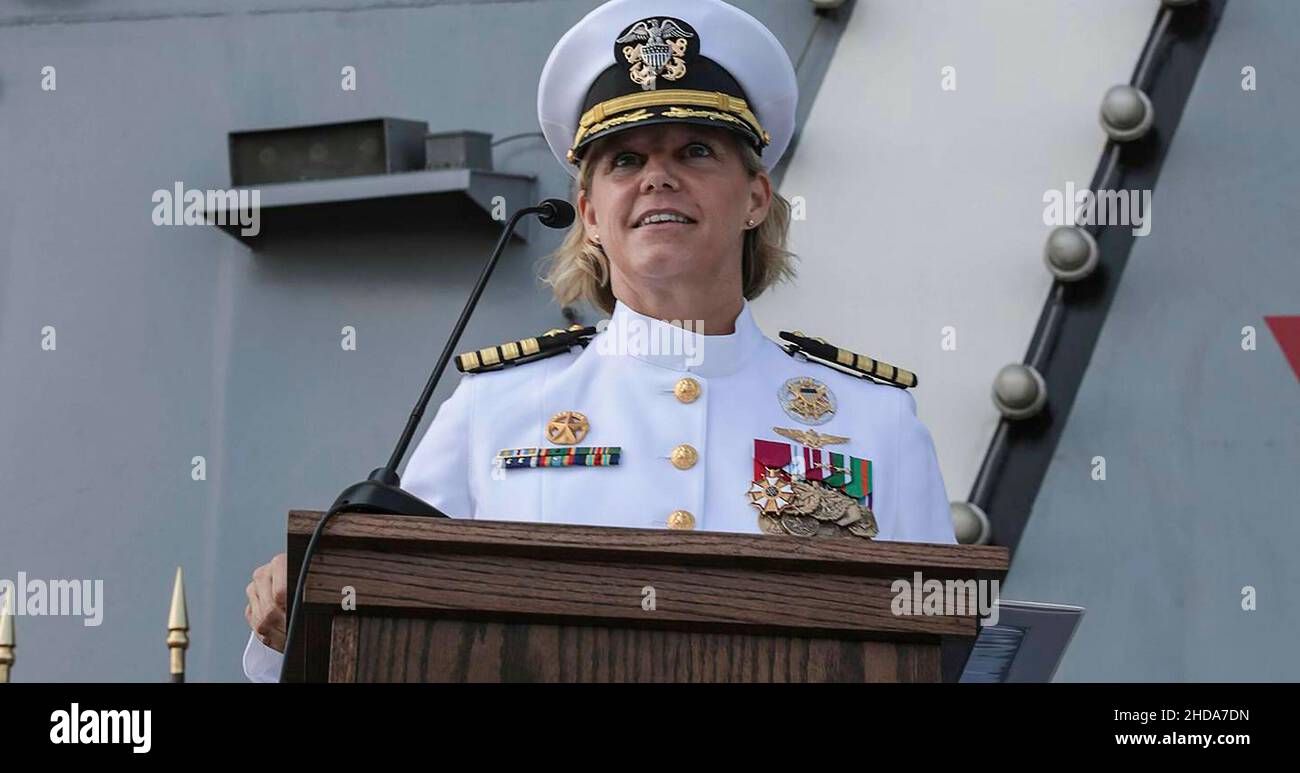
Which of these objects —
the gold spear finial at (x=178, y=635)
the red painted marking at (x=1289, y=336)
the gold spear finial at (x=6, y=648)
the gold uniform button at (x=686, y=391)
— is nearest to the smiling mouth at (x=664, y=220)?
the gold uniform button at (x=686, y=391)

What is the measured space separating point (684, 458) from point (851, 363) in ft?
1.34

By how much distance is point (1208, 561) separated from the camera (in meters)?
4.36

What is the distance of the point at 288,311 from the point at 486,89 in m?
0.73

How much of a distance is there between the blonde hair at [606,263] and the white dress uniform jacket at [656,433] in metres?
0.12

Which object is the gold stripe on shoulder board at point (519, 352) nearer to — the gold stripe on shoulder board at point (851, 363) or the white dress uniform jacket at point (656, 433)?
the white dress uniform jacket at point (656, 433)

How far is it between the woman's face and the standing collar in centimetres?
6

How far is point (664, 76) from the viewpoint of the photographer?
2.94 m

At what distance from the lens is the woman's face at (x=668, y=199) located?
9.47 feet

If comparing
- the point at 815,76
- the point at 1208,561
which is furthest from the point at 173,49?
the point at 1208,561

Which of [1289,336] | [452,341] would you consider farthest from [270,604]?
[1289,336]

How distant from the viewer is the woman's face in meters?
2.89

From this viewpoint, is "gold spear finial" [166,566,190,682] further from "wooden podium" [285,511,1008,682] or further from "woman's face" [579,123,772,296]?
"wooden podium" [285,511,1008,682]

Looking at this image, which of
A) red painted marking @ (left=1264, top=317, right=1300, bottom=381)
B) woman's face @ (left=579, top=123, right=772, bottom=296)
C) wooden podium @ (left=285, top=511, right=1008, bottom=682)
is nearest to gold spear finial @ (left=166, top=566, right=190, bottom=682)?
woman's face @ (left=579, top=123, right=772, bottom=296)
